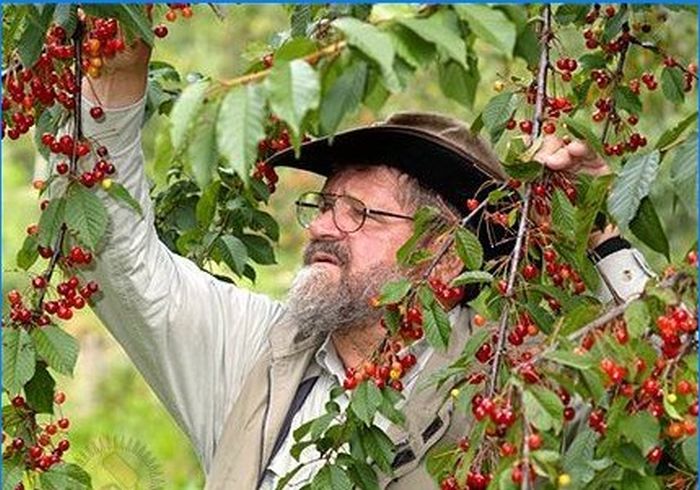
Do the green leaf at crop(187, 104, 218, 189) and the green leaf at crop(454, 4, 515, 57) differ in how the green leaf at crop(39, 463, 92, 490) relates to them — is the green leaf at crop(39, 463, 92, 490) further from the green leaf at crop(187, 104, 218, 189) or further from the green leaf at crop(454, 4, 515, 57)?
the green leaf at crop(454, 4, 515, 57)

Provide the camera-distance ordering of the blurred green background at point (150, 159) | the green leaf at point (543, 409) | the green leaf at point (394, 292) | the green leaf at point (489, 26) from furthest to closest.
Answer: the blurred green background at point (150, 159) → the green leaf at point (394, 292) → the green leaf at point (543, 409) → the green leaf at point (489, 26)

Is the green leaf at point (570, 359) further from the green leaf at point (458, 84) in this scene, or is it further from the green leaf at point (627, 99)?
the green leaf at point (627, 99)

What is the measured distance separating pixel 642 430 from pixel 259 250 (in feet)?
4.01

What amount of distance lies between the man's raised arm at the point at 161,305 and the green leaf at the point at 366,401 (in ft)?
1.91

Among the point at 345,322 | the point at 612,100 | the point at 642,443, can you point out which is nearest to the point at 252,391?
the point at 345,322

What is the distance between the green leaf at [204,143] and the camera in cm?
138


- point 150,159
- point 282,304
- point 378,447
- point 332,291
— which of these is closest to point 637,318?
point 378,447

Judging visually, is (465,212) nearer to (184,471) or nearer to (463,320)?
(463,320)

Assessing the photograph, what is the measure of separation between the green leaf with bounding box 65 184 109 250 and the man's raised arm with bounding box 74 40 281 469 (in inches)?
6.4

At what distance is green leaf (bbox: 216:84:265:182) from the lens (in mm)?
1342

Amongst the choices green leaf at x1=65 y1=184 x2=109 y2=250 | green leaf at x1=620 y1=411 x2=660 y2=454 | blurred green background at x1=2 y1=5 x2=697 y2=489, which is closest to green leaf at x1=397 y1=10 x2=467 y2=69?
green leaf at x1=620 y1=411 x2=660 y2=454

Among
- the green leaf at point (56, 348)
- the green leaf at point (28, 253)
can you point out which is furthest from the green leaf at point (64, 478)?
the green leaf at point (28, 253)

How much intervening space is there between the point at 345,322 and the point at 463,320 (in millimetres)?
203

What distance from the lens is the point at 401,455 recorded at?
2305 millimetres
